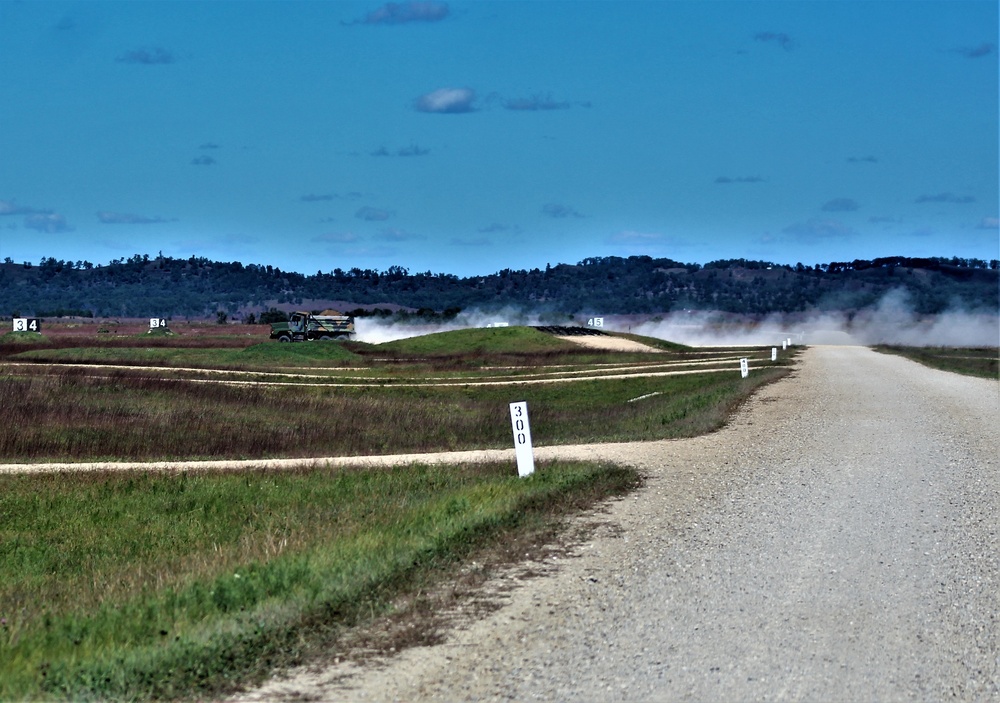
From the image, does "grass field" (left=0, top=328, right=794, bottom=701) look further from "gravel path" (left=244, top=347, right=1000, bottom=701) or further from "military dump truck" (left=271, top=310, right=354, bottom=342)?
"military dump truck" (left=271, top=310, right=354, bottom=342)

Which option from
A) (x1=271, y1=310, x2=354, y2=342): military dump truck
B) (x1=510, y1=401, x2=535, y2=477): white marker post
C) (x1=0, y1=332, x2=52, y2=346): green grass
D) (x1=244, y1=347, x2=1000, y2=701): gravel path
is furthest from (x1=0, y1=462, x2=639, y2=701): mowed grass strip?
(x1=271, y1=310, x2=354, y2=342): military dump truck

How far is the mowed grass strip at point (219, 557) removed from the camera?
7781 millimetres

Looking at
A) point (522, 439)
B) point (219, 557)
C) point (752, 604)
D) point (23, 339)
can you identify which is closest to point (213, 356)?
point (23, 339)

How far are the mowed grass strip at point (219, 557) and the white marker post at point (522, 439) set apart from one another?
0.31 m

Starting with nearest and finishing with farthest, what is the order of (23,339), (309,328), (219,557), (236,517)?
(219,557)
(236,517)
(23,339)
(309,328)

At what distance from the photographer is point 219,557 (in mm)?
11656

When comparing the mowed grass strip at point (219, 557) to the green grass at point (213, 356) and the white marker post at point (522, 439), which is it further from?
the green grass at point (213, 356)

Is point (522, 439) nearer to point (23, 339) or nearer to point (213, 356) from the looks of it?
point (213, 356)

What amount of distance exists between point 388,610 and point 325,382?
126 ft

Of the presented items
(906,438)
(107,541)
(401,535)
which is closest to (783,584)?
(401,535)

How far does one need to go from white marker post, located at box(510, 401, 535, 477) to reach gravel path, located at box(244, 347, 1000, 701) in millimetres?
1661

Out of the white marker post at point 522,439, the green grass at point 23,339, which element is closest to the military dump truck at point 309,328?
the green grass at point 23,339

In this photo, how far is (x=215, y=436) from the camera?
26.8m

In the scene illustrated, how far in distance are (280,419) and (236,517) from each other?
608 inches
